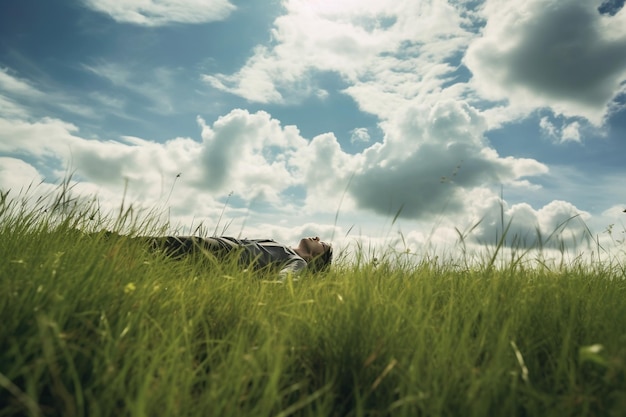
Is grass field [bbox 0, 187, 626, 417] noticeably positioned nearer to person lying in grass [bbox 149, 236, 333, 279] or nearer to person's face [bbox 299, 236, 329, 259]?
person lying in grass [bbox 149, 236, 333, 279]

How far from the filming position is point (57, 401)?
6.05 ft

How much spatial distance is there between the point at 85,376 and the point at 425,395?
1380 mm

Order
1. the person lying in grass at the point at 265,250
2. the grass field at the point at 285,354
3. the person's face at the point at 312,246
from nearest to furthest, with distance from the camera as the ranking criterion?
the grass field at the point at 285,354, the person lying in grass at the point at 265,250, the person's face at the point at 312,246

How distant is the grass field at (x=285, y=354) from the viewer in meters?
1.85

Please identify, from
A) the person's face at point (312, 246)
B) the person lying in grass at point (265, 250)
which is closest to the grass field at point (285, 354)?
the person lying in grass at point (265, 250)

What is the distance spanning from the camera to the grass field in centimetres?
185

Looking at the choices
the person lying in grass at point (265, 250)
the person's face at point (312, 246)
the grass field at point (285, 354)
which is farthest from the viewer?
the person's face at point (312, 246)

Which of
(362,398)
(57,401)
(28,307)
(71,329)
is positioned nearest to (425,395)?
(362,398)

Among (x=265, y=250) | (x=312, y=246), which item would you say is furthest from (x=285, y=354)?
(x=312, y=246)

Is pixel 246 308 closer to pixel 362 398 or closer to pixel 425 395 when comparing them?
pixel 362 398

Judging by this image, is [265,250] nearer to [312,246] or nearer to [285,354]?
[312,246]

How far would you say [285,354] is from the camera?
2277 mm

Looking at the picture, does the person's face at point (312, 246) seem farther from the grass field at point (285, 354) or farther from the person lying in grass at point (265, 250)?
the grass field at point (285, 354)

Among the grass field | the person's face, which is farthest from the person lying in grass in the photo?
the grass field
